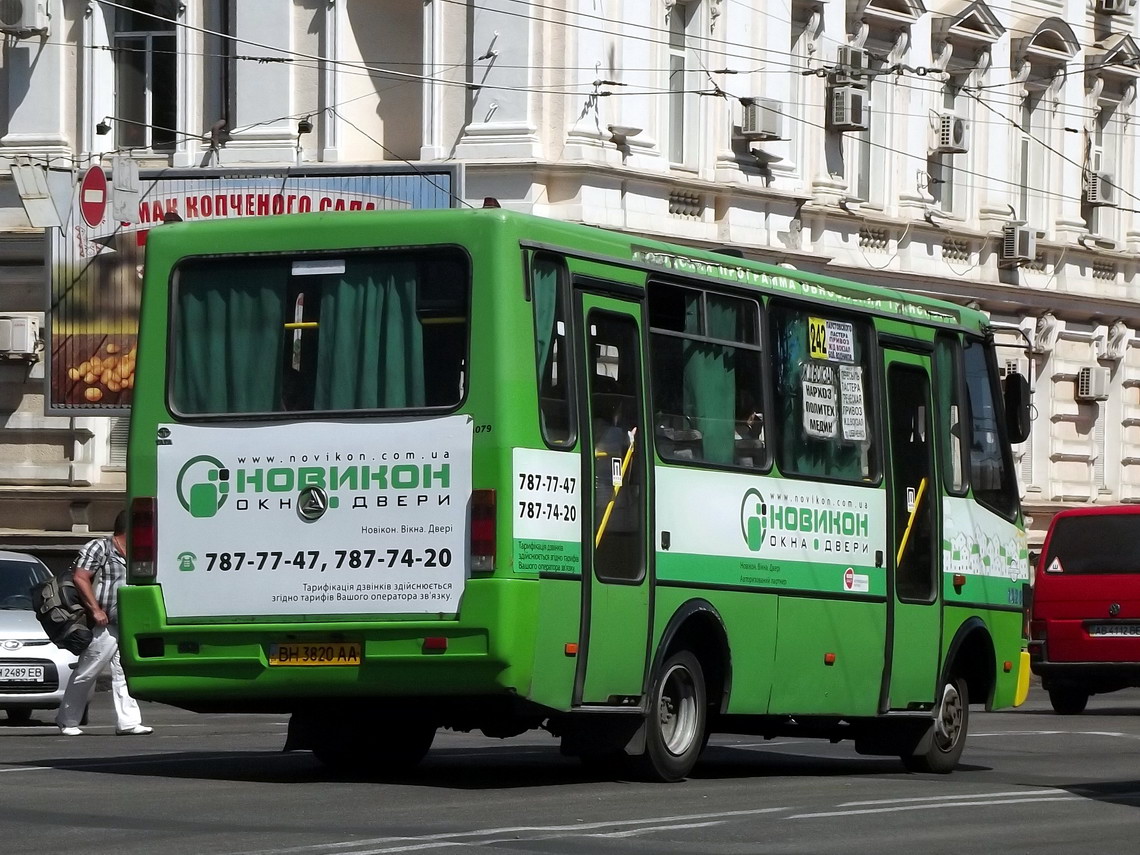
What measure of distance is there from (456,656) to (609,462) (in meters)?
1.43

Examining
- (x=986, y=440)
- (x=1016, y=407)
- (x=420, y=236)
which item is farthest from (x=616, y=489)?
(x=1016, y=407)

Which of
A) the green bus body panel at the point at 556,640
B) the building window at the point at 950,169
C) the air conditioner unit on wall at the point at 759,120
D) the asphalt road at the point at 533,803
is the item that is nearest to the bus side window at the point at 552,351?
the green bus body panel at the point at 556,640

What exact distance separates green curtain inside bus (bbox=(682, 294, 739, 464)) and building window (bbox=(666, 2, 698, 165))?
56.9 ft

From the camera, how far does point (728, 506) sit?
46.5ft

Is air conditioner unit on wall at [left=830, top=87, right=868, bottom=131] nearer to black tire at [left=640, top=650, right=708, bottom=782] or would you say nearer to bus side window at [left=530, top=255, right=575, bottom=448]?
black tire at [left=640, top=650, right=708, bottom=782]

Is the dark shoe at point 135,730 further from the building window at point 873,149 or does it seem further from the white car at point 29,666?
the building window at point 873,149

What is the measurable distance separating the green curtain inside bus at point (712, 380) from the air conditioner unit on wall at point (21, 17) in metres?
18.5

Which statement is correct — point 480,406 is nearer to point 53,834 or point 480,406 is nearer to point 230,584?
point 230,584

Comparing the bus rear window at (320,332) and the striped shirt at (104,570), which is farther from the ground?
the bus rear window at (320,332)

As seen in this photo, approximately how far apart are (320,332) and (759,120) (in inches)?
765

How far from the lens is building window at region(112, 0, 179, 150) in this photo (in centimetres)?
3145

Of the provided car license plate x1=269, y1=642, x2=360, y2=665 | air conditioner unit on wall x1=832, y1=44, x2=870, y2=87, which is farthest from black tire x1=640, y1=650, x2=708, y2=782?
air conditioner unit on wall x1=832, y1=44, x2=870, y2=87

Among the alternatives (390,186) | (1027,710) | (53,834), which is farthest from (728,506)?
(390,186)

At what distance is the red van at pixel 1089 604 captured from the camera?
23734 millimetres
